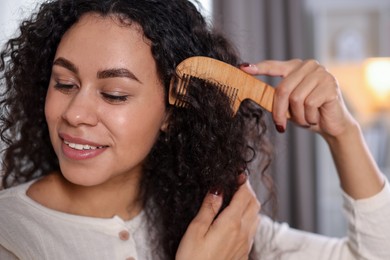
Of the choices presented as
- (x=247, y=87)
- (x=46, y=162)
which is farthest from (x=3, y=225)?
(x=247, y=87)

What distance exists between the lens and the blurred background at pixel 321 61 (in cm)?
251

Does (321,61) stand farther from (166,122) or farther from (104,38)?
(104,38)

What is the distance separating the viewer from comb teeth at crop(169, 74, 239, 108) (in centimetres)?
109

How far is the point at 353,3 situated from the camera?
9.05ft

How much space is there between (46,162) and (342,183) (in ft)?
2.40

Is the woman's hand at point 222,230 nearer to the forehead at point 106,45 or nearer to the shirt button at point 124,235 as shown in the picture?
the shirt button at point 124,235

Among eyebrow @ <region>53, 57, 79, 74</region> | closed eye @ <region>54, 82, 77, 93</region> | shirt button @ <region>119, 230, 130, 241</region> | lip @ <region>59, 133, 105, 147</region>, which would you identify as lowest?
shirt button @ <region>119, 230, 130, 241</region>

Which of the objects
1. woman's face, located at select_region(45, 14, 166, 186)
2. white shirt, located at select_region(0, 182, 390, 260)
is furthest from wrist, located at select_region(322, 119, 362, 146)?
woman's face, located at select_region(45, 14, 166, 186)

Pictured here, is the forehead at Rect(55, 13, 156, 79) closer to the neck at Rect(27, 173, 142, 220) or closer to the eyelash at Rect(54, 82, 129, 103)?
the eyelash at Rect(54, 82, 129, 103)

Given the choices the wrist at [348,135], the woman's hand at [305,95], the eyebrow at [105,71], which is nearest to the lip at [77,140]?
the eyebrow at [105,71]

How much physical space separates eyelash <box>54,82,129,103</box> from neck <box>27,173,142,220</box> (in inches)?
9.6

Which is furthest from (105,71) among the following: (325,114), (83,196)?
(325,114)

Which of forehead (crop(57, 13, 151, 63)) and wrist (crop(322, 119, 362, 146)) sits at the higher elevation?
forehead (crop(57, 13, 151, 63))

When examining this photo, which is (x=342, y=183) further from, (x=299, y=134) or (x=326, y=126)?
(x=299, y=134)
